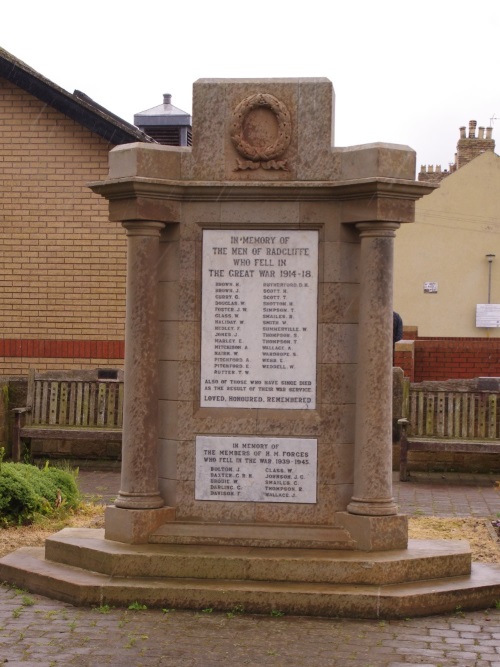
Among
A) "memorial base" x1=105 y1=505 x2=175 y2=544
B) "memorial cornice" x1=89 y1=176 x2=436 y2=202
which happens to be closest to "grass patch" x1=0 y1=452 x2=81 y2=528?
"memorial base" x1=105 y1=505 x2=175 y2=544

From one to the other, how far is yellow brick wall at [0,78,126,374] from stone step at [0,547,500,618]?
8.13 meters

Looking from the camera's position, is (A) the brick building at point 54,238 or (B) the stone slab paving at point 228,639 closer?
(B) the stone slab paving at point 228,639

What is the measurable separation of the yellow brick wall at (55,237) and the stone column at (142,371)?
749 centimetres

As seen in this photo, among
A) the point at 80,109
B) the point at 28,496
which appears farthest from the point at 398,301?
the point at 28,496

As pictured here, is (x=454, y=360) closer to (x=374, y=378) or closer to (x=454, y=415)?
(x=454, y=415)

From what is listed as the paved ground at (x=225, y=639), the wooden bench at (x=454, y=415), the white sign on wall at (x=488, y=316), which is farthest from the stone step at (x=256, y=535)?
the white sign on wall at (x=488, y=316)

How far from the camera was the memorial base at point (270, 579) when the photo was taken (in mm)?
7406

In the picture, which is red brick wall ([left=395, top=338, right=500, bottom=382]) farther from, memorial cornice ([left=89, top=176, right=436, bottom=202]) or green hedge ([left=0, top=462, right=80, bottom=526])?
memorial cornice ([left=89, top=176, right=436, bottom=202])

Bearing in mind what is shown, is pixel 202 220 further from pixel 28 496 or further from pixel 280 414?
pixel 28 496

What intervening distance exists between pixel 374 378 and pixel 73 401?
7.29 metres

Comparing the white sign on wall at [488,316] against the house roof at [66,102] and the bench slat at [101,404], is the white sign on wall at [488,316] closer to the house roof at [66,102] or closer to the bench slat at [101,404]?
the house roof at [66,102]

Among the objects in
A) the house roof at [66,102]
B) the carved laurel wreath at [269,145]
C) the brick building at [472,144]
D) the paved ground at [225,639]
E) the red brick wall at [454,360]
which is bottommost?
the paved ground at [225,639]

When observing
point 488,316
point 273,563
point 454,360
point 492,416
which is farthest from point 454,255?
point 273,563

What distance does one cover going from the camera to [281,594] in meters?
7.42
